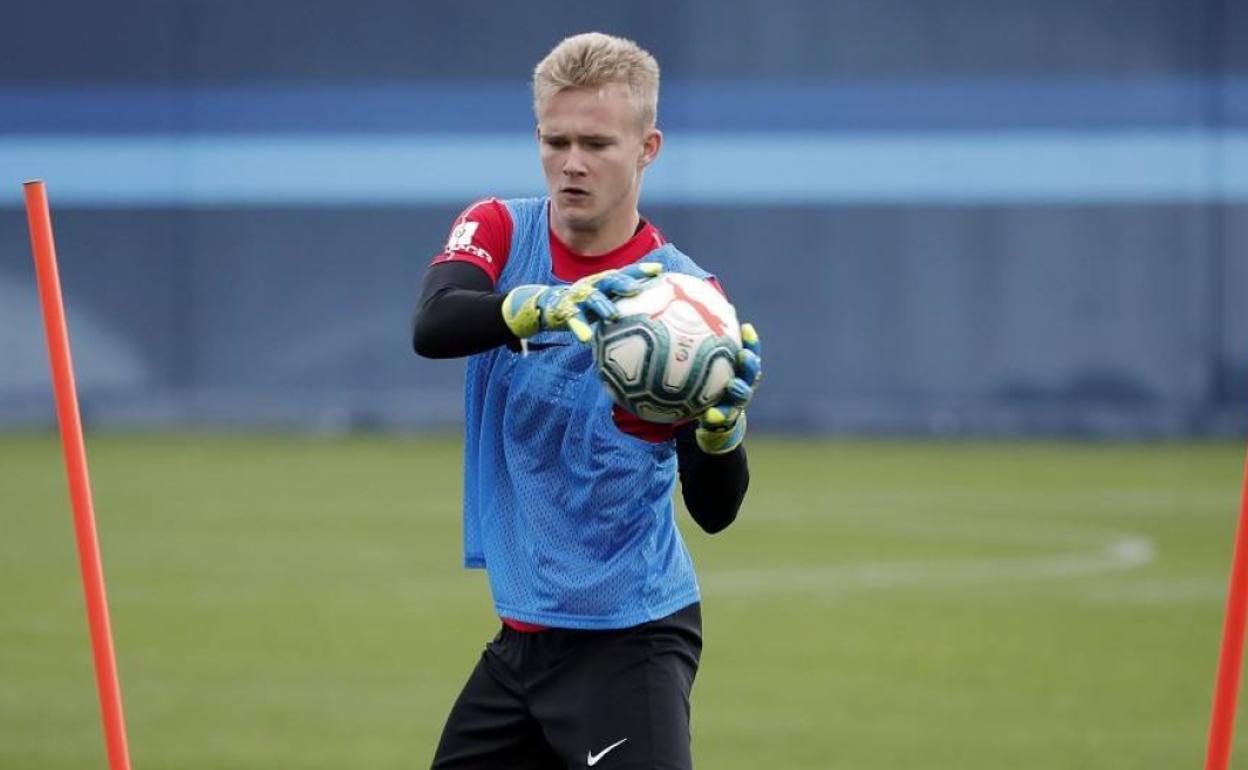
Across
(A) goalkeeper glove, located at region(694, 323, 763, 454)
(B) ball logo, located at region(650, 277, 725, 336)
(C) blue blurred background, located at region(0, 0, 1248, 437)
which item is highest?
(C) blue blurred background, located at region(0, 0, 1248, 437)

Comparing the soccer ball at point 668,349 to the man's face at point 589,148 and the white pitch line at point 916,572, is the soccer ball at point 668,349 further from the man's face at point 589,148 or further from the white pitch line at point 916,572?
the white pitch line at point 916,572

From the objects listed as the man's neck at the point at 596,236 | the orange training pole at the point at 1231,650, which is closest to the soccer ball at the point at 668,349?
the man's neck at the point at 596,236

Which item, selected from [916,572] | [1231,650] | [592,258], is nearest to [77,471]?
[592,258]

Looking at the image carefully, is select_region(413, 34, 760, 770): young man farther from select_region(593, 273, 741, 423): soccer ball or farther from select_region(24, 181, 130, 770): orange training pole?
select_region(24, 181, 130, 770): orange training pole

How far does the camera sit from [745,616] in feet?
41.9

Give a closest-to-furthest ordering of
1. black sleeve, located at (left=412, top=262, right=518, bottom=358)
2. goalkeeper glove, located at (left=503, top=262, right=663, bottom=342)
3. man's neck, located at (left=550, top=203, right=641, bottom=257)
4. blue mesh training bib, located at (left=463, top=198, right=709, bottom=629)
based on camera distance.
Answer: goalkeeper glove, located at (left=503, top=262, right=663, bottom=342) < black sleeve, located at (left=412, top=262, right=518, bottom=358) < blue mesh training bib, located at (left=463, top=198, right=709, bottom=629) < man's neck, located at (left=550, top=203, right=641, bottom=257)

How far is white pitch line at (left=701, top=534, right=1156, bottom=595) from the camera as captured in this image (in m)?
14.0

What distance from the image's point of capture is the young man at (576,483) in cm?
498

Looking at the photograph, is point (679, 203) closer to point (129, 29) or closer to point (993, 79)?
point (993, 79)

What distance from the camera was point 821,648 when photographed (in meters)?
11.7

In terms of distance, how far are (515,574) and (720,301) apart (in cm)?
87

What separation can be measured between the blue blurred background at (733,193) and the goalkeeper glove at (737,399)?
20.0 metres

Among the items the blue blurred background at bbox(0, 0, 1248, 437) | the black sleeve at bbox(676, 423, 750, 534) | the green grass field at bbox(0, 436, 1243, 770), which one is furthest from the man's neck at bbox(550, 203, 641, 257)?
the blue blurred background at bbox(0, 0, 1248, 437)

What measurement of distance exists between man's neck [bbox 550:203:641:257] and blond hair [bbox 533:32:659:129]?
9.6 inches
